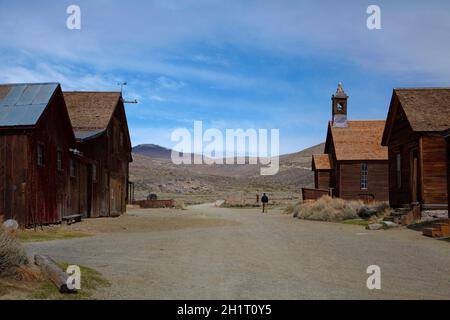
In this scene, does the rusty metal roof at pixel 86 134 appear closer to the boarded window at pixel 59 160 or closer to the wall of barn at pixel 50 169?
the wall of barn at pixel 50 169

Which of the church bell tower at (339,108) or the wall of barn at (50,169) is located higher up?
the church bell tower at (339,108)

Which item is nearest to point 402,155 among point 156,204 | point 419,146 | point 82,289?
point 419,146

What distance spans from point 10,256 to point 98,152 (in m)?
20.7

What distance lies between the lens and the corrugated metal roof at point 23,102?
58.8ft

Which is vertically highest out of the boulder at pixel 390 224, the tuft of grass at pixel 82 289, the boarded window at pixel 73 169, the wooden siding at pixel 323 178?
the boarded window at pixel 73 169

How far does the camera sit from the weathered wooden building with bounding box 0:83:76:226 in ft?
57.7

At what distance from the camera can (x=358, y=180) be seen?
37469mm

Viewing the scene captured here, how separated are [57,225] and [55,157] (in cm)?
280

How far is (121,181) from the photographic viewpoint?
33.2 metres

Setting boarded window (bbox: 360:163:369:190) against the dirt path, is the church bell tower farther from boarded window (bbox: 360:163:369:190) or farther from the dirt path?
the dirt path

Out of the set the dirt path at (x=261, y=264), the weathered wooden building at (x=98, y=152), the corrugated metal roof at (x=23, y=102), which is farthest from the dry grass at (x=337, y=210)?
the corrugated metal roof at (x=23, y=102)

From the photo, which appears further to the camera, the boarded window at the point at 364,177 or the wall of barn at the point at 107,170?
the boarded window at the point at 364,177

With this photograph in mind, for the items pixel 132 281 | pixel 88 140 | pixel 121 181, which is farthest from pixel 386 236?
pixel 121 181

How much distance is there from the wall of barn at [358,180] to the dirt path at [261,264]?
20.4 m
